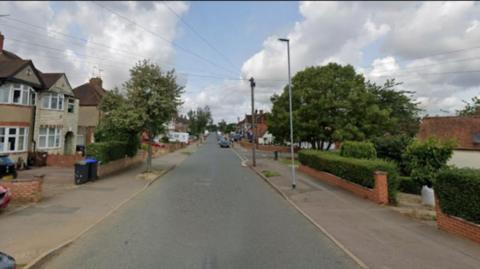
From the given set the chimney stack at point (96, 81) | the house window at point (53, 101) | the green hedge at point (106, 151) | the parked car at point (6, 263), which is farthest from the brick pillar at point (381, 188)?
the chimney stack at point (96, 81)

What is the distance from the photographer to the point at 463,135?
25734mm

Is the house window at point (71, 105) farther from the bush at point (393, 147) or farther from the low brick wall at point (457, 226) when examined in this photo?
the low brick wall at point (457, 226)

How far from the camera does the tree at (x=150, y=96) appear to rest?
18766 mm

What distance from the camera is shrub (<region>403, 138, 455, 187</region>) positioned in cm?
1280

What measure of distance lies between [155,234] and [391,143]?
65.1ft

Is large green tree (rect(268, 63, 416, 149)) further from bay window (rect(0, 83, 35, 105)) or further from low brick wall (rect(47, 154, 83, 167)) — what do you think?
bay window (rect(0, 83, 35, 105))

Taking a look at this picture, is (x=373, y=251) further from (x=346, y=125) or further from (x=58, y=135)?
(x=58, y=135)

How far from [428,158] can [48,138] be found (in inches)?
989

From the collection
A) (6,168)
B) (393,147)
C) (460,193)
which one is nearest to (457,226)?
(460,193)

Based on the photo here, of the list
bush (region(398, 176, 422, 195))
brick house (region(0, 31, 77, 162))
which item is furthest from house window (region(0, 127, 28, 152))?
bush (region(398, 176, 422, 195))

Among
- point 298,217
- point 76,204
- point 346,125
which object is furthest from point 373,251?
point 346,125

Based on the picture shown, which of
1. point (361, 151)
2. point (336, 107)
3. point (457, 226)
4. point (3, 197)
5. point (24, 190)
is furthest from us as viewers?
point (336, 107)

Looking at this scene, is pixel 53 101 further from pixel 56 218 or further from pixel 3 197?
pixel 56 218

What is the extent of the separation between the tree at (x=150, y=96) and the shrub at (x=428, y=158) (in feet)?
43.5
